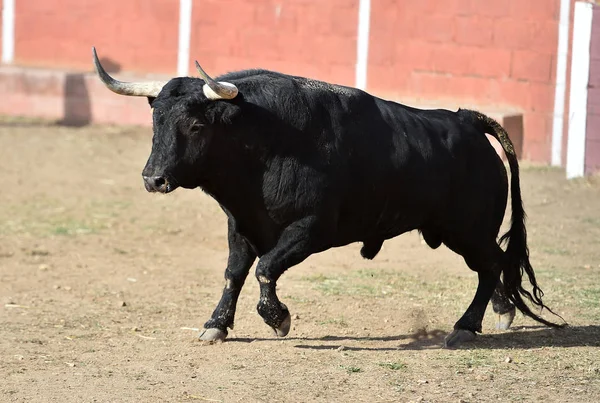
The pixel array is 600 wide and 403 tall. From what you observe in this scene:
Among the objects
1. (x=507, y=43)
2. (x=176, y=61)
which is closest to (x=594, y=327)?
(x=507, y=43)

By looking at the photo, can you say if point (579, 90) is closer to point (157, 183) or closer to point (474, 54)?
point (474, 54)

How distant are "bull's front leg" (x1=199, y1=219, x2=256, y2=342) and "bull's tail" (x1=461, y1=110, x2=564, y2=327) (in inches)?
61.8

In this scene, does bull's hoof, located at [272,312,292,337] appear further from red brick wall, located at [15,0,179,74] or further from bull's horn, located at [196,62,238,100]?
red brick wall, located at [15,0,179,74]

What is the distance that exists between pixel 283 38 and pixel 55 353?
8.81 meters

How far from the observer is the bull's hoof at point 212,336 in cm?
616

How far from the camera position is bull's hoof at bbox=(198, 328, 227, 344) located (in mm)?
6160

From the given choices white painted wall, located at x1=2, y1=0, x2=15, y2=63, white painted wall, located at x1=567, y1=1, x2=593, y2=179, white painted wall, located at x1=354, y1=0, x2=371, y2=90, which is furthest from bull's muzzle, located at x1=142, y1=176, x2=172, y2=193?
white painted wall, located at x1=2, y1=0, x2=15, y2=63

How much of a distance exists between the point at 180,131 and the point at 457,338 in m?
1.94

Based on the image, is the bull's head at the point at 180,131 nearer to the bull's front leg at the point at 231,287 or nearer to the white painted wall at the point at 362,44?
the bull's front leg at the point at 231,287

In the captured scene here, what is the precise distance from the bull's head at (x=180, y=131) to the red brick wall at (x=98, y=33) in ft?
30.8

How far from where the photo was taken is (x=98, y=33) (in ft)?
50.5

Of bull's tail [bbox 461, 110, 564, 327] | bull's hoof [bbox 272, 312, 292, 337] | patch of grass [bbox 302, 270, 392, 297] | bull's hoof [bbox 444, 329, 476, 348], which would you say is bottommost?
patch of grass [bbox 302, 270, 392, 297]

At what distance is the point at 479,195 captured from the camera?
21.0 ft

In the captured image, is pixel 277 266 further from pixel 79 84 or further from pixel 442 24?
pixel 79 84
